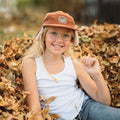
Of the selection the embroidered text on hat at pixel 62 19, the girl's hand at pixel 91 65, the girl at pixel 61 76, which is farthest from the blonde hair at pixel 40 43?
the girl's hand at pixel 91 65

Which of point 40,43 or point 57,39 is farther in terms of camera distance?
point 40,43

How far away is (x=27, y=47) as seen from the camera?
9.14ft

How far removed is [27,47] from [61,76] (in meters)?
0.77

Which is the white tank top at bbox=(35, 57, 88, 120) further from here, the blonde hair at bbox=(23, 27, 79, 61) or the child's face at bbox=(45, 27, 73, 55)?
the child's face at bbox=(45, 27, 73, 55)

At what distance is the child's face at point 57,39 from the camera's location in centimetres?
221

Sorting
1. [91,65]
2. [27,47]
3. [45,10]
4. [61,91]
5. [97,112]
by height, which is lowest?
[97,112]

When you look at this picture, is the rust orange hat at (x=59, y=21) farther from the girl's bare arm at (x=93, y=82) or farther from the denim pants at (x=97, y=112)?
the denim pants at (x=97, y=112)

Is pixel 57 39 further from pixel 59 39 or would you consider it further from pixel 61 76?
pixel 61 76

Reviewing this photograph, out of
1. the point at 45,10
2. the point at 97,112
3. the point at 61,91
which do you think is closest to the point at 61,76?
the point at 61,91

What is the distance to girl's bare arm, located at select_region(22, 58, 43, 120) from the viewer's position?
2113 mm

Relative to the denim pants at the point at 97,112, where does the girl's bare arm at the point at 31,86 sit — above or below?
above

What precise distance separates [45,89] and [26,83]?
0.81ft

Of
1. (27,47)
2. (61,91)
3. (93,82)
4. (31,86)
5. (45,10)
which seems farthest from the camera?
(45,10)

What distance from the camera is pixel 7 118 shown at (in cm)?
171
